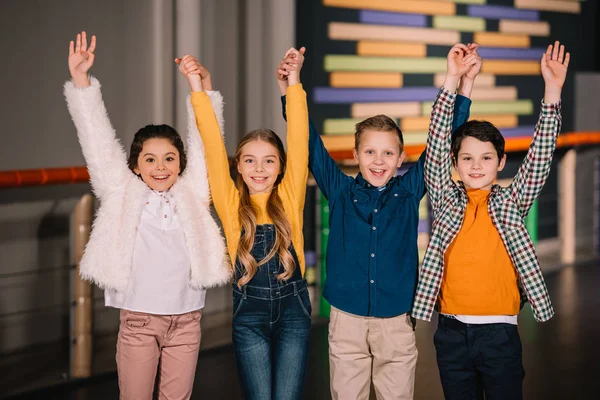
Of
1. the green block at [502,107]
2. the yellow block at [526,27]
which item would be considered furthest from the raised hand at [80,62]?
the yellow block at [526,27]

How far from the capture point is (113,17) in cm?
363

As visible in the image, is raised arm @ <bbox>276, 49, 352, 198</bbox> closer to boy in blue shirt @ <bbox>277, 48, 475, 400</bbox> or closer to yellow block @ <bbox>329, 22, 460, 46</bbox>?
boy in blue shirt @ <bbox>277, 48, 475, 400</bbox>

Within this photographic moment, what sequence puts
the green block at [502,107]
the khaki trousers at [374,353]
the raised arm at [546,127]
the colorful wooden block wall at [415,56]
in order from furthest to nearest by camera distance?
1. the green block at [502,107]
2. the colorful wooden block wall at [415,56]
3. the khaki trousers at [374,353]
4. the raised arm at [546,127]

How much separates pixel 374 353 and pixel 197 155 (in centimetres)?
65

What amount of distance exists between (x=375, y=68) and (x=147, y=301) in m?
2.71

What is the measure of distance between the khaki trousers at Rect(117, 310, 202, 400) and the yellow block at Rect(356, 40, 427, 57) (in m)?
2.60

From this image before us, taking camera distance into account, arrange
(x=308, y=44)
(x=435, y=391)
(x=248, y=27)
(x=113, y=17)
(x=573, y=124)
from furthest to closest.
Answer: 1. (x=573, y=124)
2. (x=308, y=44)
3. (x=248, y=27)
4. (x=113, y=17)
5. (x=435, y=391)

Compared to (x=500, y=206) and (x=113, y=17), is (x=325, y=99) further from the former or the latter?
(x=500, y=206)

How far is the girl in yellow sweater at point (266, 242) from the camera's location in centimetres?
210

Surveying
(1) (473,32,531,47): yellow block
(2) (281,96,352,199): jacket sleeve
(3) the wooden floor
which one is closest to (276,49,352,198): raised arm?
(2) (281,96,352,199): jacket sleeve

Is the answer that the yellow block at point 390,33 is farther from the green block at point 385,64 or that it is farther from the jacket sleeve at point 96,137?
the jacket sleeve at point 96,137

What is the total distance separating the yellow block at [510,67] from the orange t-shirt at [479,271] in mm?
3173

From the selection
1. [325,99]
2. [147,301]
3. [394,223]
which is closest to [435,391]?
[394,223]

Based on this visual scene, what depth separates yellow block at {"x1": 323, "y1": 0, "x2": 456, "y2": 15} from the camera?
14.5 feet
